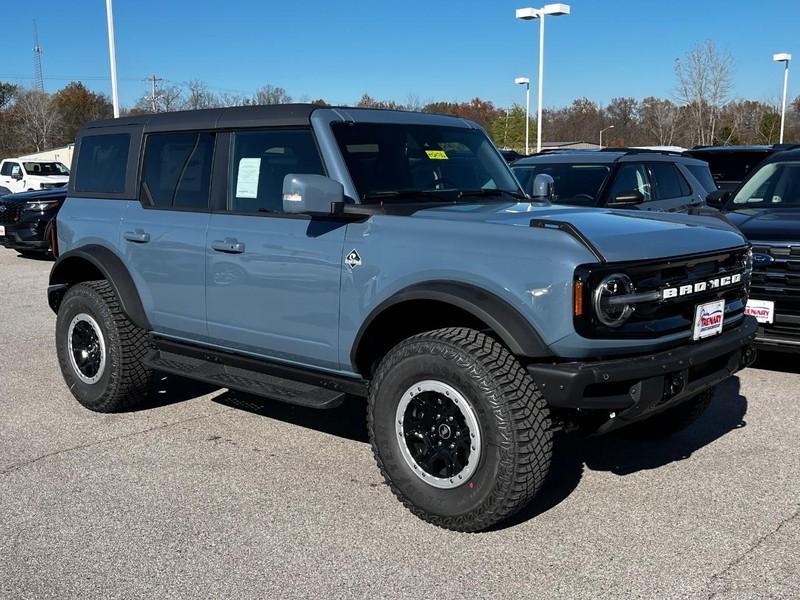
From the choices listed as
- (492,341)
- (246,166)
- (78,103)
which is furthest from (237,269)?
(78,103)

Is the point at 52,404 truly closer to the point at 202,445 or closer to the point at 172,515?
the point at 202,445

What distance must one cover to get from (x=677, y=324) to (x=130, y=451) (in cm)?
318

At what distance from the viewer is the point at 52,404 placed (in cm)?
599

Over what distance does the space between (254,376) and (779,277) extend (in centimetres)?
386

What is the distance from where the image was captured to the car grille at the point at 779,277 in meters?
6.02

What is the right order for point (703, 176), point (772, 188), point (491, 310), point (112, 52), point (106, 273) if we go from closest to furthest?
1. point (491, 310)
2. point (106, 273)
3. point (772, 188)
4. point (703, 176)
5. point (112, 52)

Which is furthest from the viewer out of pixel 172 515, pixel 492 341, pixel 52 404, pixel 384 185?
pixel 52 404

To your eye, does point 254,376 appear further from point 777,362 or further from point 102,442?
point 777,362

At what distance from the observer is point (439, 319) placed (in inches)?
166

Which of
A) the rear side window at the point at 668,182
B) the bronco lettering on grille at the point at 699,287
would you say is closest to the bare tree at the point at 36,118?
the rear side window at the point at 668,182

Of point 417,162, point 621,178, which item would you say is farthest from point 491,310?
point 621,178

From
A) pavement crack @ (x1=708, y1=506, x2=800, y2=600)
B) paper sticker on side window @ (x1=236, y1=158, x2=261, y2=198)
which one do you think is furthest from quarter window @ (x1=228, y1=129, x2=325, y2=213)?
pavement crack @ (x1=708, y1=506, x2=800, y2=600)

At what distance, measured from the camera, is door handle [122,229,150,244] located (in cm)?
530

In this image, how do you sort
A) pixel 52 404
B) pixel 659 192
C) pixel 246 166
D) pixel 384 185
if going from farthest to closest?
pixel 659 192, pixel 52 404, pixel 246 166, pixel 384 185
